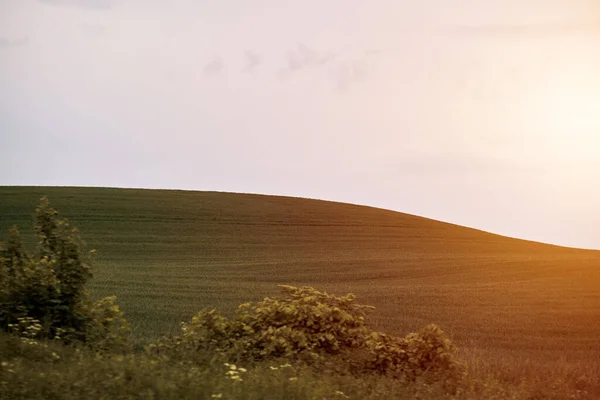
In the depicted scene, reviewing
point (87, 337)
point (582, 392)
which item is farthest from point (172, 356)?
point (582, 392)

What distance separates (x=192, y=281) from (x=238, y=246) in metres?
13.3

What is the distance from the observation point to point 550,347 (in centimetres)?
1888

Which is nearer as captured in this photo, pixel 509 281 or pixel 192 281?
pixel 192 281

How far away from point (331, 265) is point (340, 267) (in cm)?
75

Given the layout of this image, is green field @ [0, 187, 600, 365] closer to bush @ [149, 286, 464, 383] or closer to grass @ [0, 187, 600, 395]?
grass @ [0, 187, 600, 395]

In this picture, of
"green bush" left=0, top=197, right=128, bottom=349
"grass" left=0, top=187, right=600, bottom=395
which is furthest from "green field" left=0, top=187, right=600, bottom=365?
"green bush" left=0, top=197, right=128, bottom=349

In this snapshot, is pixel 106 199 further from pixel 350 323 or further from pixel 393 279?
pixel 350 323

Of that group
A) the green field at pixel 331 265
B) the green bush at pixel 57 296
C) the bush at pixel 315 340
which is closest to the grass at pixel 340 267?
the green field at pixel 331 265

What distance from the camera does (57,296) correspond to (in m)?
11.8

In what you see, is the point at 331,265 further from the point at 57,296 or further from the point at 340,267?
the point at 57,296

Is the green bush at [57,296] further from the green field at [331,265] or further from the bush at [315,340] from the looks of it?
the green field at [331,265]

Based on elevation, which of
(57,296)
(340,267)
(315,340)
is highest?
(57,296)

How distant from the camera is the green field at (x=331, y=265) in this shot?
21844 millimetres

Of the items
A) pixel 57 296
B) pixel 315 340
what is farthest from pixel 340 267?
pixel 57 296
